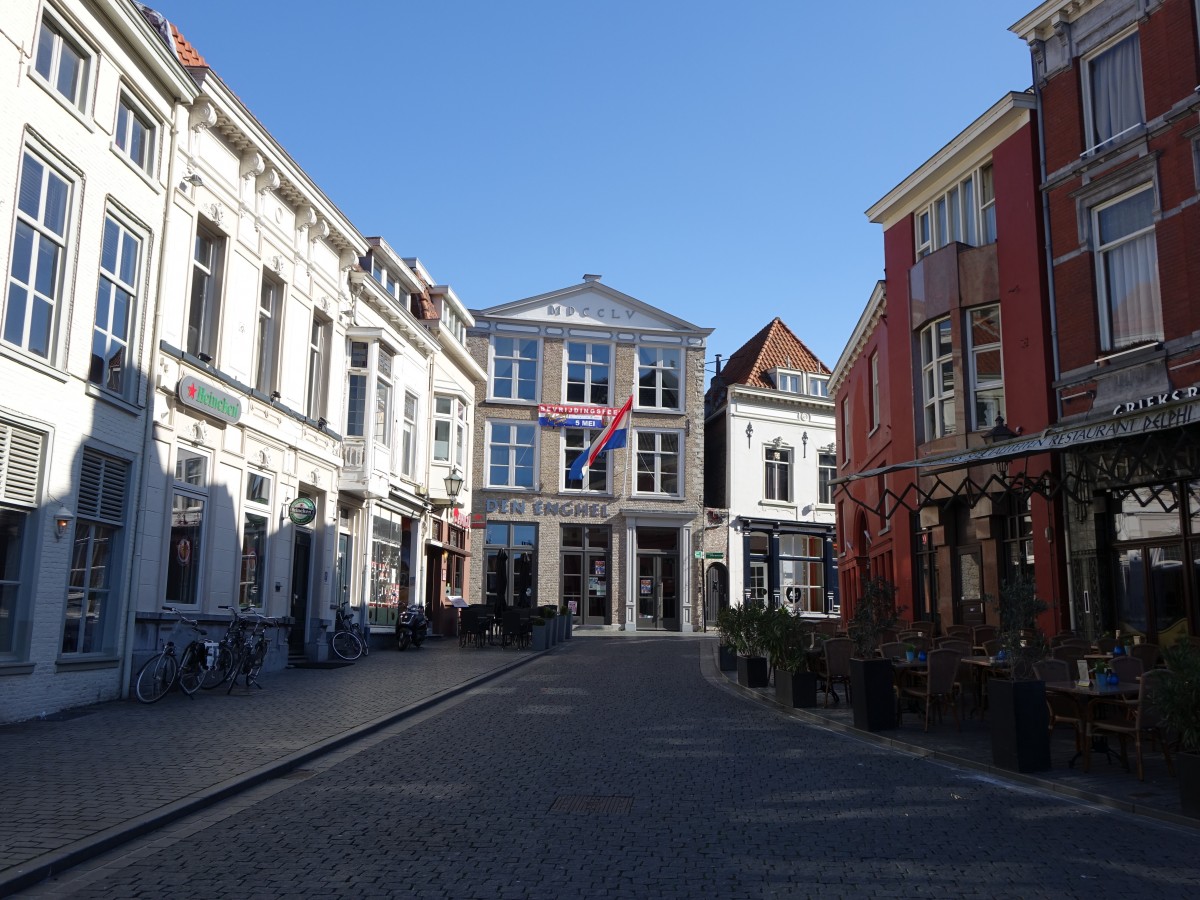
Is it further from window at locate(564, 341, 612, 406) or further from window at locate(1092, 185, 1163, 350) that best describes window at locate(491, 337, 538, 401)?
window at locate(1092, 185, 1163, 350)

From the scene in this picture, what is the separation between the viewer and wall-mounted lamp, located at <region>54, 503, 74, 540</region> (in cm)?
1191

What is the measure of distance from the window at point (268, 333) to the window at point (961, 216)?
12.8m

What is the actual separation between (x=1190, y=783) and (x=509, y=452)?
3353 cm

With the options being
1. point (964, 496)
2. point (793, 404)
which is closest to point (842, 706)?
point (964, 496)

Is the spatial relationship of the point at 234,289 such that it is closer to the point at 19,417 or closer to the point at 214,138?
the point at 214,138

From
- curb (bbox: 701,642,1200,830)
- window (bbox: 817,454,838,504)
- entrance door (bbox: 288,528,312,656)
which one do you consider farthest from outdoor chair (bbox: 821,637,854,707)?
window (bbox: 817,454,838,504)

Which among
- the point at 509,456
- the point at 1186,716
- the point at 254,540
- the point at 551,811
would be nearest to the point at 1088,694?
the point at 1186,716

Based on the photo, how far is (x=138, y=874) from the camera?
571cm

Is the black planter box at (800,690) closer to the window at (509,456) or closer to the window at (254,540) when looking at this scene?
the window at (254,540)

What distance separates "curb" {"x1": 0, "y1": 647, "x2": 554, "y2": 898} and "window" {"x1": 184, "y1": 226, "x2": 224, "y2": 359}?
24.5 feet

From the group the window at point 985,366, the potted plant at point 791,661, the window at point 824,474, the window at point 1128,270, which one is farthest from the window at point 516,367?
the potted plant at point 791,661

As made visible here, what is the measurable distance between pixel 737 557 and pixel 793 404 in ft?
23.8

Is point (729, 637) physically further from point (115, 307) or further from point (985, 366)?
point (115, 307)

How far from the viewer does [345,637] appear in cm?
2072
